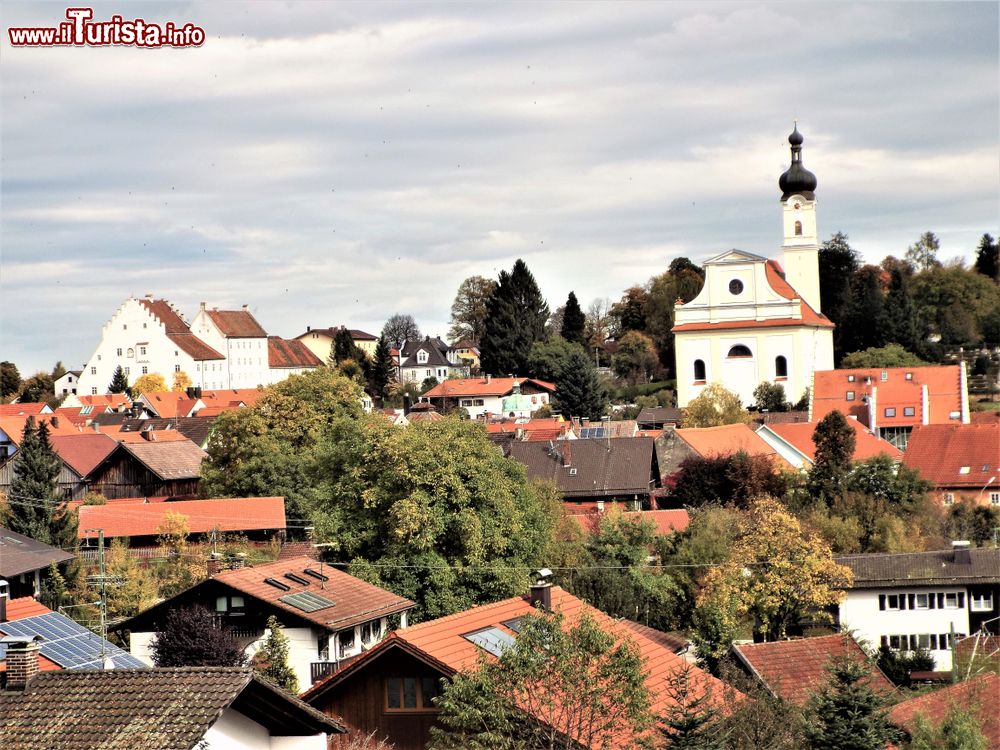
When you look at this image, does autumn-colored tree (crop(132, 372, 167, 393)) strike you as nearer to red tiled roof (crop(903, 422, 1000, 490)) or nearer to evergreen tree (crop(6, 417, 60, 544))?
evergreen tree (crop(6, 417, 60, 544))

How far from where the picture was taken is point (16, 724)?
43.4 ft

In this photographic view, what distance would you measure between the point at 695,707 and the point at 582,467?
36.7 meters

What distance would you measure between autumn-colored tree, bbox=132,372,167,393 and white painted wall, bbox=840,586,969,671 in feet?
286

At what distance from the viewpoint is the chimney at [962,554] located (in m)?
37.6

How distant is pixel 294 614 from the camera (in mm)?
27766

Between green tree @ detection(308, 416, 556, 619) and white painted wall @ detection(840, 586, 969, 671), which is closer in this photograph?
green tree @ detection(308, 416, 556, 619)

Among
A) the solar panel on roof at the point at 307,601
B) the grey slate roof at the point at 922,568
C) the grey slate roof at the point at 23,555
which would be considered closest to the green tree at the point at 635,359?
the grey slate roof at the point at 922,568

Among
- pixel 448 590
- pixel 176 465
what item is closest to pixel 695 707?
pixel 448 590

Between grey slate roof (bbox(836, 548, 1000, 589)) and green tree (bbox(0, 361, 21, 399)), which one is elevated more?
green tree (bbox(0, 361, 21, 399))

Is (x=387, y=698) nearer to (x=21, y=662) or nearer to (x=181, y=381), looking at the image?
(x=21, y=662)

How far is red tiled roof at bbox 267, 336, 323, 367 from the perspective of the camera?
136000 millimetres

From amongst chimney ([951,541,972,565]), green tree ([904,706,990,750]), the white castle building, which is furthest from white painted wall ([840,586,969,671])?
the white castle building

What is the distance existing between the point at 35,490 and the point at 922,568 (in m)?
24.0

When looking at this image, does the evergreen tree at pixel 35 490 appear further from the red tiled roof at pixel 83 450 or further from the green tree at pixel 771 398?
the green tree at pixel 771 398
